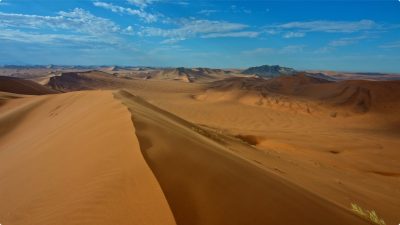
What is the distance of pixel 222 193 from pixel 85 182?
136 cm

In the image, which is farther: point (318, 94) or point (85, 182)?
point (318, 94)

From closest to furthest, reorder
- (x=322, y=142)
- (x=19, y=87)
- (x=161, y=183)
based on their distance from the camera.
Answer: (x=161, y=183), (x=322, y=142), (x=19, y=87)

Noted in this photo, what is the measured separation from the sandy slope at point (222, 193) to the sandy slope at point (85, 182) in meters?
0.17

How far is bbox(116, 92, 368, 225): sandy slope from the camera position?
278 centimetres

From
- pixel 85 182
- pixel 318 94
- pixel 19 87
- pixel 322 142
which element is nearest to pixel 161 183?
pixel 85 182

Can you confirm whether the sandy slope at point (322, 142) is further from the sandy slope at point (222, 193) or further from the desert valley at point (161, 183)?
the sandy slope at point (222, 193)

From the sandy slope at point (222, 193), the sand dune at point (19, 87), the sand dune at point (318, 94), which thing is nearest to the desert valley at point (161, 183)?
the sandy slope at point (222, 193)

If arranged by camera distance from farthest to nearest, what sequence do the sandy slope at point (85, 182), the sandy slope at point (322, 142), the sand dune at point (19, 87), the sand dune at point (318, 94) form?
the sand dune at point (19, 87)
the sand dune at point (318, 94)
the sandy slope at point (322, 142)
the sandy slope at point (85, 182)

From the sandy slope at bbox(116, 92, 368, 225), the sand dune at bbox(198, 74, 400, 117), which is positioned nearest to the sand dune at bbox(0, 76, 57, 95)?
the sand dune at bbox(198, 74, 400, 117)

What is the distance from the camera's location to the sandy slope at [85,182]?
8.98 feet

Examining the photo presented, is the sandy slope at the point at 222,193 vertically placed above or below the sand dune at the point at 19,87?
above

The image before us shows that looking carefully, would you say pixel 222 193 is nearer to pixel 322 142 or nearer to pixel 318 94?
pixel 322 142

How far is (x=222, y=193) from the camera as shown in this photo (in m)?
3.09

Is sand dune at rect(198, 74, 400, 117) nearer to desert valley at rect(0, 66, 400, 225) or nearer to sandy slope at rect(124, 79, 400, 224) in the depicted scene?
sandy slope at rect(124, 79, 400, 224)
